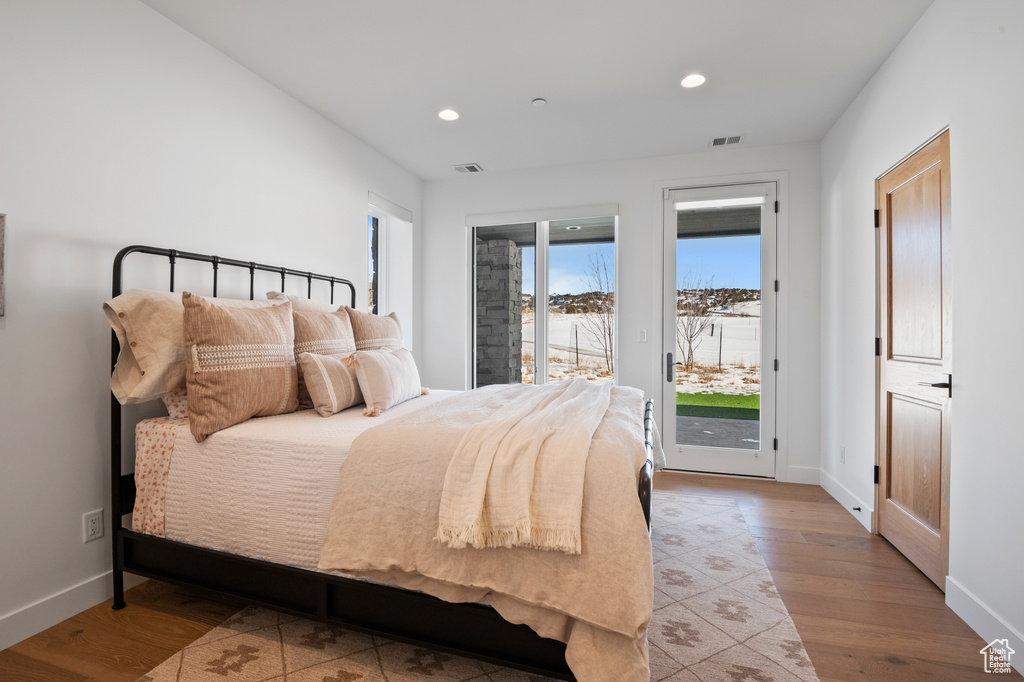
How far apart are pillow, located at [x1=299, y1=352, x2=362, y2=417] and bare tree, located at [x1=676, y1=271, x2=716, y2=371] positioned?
2861 mm

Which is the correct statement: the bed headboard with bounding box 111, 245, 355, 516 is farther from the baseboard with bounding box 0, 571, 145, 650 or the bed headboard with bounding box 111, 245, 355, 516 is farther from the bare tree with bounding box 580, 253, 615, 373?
the bare tree with bounding box 580, 253, 615, 373

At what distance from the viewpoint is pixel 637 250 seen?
A: 4.19m

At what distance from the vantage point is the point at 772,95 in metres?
3.06

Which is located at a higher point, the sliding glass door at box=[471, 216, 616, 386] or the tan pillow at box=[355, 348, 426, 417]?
the sliding glass door at box=[471, 216, 616, 386]

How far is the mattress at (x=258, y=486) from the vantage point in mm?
1678

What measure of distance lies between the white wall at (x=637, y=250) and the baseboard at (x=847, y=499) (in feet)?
0.58

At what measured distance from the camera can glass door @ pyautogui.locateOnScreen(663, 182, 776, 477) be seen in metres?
3.94

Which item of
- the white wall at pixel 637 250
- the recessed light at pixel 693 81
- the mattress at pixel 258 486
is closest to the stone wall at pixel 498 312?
the white wall at pixel 637 250

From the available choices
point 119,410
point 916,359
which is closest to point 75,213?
point 119,410

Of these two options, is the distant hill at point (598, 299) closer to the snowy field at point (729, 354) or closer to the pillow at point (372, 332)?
the snowy field at point (729, 354)

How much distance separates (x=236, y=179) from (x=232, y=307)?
1.02 metres

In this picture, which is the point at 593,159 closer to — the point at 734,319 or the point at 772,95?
the point at 772,95

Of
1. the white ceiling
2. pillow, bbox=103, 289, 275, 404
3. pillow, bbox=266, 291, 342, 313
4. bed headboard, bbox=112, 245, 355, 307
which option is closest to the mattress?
pillow, bbox=103, 289, 275, 404

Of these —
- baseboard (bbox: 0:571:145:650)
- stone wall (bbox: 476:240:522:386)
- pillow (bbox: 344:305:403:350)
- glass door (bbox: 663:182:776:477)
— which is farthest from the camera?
stone wall (bbox: 476:240:522:386)
